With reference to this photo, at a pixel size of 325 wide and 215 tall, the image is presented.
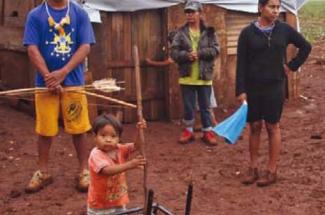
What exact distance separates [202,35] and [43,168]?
2401 mm

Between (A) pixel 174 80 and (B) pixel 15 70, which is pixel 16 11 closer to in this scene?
(B) pixel 15 70

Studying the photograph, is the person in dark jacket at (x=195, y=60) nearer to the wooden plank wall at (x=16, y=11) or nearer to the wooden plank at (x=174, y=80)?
the wooden plank at (x=174, y=80)

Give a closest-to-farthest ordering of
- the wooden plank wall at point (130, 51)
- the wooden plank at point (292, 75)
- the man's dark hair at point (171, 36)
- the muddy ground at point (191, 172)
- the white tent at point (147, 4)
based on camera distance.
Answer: the muddy ground at point (191, 172)
the man's dark hair at point (171, 36)
the white tent at point (147, 4)
the wooden plank wall at point (130, 51)
the wooden plank at point (292, 75)

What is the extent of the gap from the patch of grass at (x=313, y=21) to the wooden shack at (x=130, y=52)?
7955mm

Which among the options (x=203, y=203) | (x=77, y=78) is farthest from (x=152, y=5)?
(x=203, y=203)

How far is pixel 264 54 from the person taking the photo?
6230 millimetres

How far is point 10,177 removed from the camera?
6.81m

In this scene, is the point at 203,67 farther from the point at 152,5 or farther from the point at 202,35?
the point at 152,5

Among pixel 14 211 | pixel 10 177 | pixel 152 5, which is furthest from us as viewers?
pixel 152 5

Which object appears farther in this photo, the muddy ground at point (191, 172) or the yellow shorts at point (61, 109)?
the yellow shorts at point (61, 109)

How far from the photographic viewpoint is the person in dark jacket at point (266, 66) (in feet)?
20.3

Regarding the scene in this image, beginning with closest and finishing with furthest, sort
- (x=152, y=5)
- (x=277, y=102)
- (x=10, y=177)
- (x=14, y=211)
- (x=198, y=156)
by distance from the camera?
(x=14, y=211) < (x=277, y=102) < (x=10, y=177) < (x=198, y=156) < (x=152, y=5)

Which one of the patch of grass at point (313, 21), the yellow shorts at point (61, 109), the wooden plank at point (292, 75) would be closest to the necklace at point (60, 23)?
the yellow shorts at point (61, 109)

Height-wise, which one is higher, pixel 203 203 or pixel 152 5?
pixel 152 5
